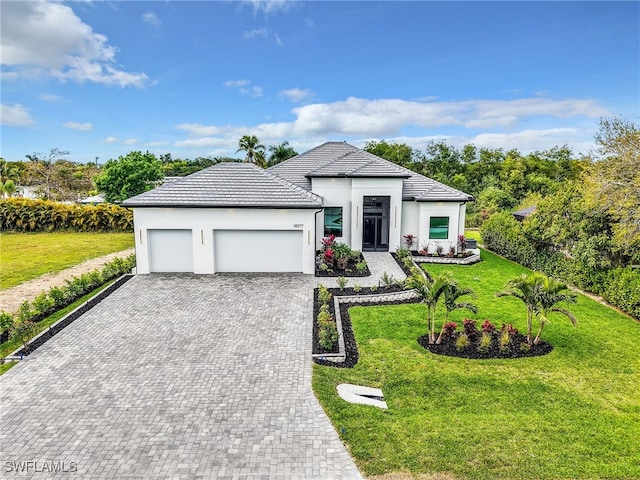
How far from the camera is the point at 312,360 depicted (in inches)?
368

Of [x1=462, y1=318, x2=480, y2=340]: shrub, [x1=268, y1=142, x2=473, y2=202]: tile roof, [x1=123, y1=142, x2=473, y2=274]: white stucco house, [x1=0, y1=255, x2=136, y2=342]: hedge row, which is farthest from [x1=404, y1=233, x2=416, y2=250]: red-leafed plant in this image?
[x1=0, y1=255, x2=136, y2=342]: hedge row

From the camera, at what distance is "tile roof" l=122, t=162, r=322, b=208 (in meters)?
16.3

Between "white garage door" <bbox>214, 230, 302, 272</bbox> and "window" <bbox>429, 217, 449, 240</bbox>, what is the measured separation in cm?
901

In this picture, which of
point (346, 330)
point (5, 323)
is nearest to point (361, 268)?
point (346, 330)

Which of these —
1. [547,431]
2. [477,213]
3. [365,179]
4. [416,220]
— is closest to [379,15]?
[365,179]

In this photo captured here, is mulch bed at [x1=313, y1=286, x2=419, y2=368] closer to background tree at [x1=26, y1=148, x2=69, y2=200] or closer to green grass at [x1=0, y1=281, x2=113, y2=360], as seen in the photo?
green grass at [x1=0, y1=281, x2=113, y2=360]

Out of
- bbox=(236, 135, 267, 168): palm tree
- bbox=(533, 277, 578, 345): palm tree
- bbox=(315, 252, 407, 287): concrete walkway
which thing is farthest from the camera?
bbox=(236, 135, 267, 168): palm tree

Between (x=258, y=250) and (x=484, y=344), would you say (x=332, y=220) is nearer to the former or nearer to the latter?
(x=258, y=250)

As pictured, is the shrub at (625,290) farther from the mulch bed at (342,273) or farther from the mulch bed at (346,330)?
the mulch bed at (342,273)

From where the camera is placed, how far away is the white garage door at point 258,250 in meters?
16.9

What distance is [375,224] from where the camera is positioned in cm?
2192

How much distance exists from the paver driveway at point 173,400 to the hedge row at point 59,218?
72.9ft

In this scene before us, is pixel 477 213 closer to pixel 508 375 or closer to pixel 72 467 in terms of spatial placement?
pixel 508 375

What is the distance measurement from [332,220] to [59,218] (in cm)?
2530
